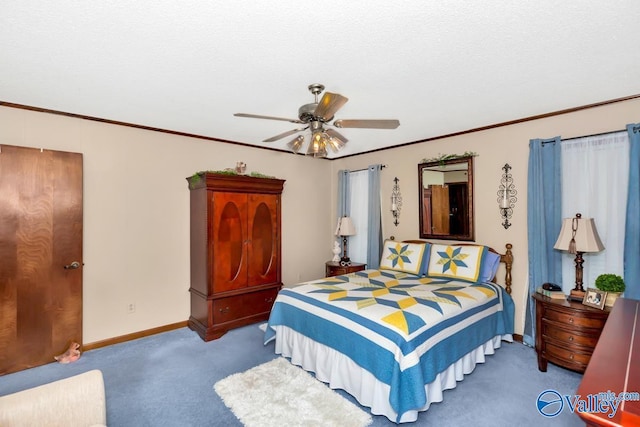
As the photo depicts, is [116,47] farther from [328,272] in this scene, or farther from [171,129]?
[328,272]

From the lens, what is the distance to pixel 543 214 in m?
3.21

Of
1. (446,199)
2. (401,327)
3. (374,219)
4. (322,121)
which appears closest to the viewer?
(401,327)

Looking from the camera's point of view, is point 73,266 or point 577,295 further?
point 73,266

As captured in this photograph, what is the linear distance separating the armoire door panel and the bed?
87 cm

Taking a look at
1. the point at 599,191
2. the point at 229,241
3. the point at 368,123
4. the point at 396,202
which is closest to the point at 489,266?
the point at 599,191

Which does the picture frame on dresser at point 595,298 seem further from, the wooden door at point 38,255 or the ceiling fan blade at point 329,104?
the wooden door at point 38,255

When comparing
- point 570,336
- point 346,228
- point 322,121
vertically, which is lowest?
point 570,336

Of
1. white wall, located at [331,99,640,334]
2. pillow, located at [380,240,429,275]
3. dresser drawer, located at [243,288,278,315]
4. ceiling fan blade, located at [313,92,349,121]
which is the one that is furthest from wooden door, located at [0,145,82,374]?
white wall, located at [331,99,640,334]

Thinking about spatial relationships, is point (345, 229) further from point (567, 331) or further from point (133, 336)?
point (133, 336)

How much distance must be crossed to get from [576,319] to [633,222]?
101cm

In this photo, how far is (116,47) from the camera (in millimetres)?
1924

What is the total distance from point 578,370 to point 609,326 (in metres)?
1.33

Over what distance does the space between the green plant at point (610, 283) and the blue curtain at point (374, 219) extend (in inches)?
103

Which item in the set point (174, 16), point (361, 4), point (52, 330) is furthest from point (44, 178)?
point (361, 4)
